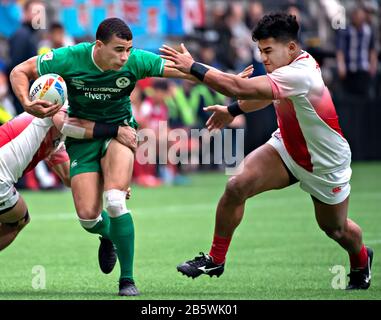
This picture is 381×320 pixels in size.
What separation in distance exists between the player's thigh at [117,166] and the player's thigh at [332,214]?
1.54m

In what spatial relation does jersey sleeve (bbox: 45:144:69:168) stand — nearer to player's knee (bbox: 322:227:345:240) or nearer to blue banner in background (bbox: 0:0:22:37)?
player's knee (bbox: 322:227:345:240)

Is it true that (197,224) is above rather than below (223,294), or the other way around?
below

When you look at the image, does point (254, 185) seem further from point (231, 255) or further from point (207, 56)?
point (207, 56)

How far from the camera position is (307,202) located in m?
16.0

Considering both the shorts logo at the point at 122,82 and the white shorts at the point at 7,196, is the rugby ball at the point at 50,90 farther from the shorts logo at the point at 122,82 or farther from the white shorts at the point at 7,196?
the white shorts at the point at 7,196

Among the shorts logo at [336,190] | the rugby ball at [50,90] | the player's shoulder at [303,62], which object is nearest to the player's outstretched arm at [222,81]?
the player's shoulder at [303,62]


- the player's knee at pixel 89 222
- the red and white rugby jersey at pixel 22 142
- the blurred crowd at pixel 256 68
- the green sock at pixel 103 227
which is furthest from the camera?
the blurred crowd at pixel 256 68

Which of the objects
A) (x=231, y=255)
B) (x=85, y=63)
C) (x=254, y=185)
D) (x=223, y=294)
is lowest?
(x=231, y=255)

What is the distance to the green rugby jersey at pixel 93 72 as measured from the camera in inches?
339

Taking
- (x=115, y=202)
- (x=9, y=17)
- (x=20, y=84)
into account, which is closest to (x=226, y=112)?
(x=115, y=202)

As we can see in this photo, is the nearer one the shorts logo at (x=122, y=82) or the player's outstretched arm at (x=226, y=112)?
the shorts logo at (x=122, y=82)
